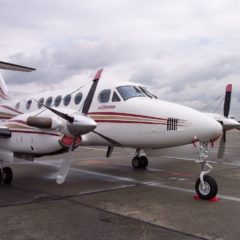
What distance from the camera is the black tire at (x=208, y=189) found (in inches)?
307

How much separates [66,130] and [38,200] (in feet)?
5.37

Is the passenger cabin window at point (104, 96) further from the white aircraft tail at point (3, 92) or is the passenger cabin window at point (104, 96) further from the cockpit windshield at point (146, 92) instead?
the white aircraft tail at point (3, 92)

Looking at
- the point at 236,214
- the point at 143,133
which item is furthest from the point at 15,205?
the point at 236,214

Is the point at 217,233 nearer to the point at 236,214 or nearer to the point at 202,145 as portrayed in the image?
the point at 236,214

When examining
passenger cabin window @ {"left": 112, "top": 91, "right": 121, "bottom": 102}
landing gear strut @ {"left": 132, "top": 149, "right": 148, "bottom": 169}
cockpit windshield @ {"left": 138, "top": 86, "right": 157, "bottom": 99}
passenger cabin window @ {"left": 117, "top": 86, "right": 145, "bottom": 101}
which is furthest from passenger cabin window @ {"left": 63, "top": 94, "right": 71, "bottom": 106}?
landing gear strut @ {"left": 132, "top": 149, "right": 148, "bottom": 169}

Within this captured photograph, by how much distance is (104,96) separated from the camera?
1059 cm

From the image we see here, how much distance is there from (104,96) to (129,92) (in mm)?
750

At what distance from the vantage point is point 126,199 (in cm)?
804

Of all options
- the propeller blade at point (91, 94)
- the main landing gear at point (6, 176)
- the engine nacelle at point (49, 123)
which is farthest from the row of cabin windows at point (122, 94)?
the main landing gear at point (6, 176)

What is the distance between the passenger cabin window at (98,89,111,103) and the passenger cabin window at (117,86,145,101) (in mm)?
347

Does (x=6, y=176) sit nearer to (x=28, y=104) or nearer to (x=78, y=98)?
(x=78, y=98)

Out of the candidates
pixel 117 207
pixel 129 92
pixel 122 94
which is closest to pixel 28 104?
pixel 122 94

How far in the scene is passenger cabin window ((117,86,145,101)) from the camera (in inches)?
403

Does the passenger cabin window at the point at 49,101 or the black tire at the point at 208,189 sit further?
the passenger cabin window at the point at 49,101
